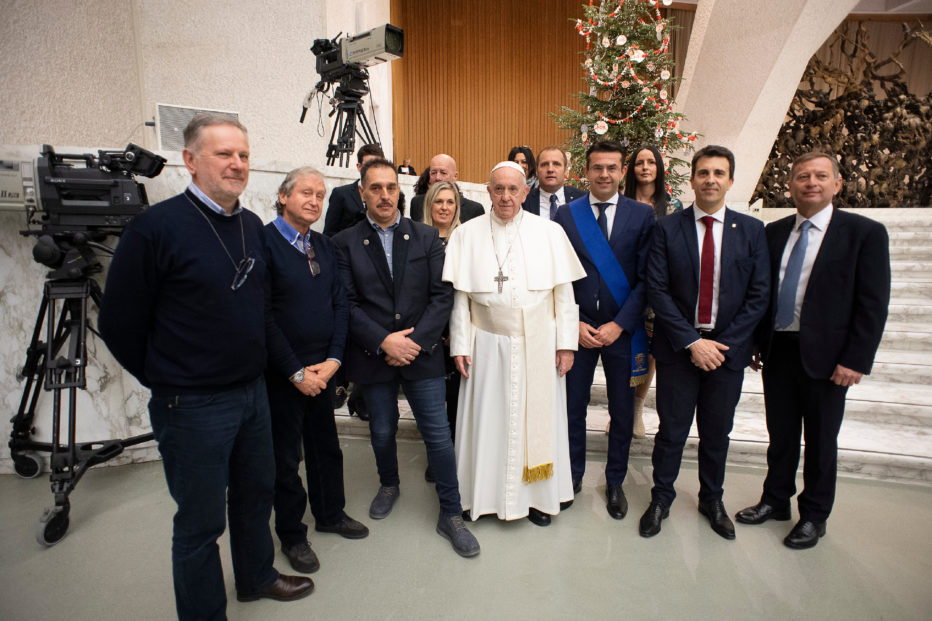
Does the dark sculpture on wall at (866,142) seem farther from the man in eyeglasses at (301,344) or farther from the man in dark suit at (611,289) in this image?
the man in eyeglasses at (301,344)

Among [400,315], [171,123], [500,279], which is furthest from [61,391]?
[171,123]

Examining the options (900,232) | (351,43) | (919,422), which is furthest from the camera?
(900,232)

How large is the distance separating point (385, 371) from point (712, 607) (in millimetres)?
1617

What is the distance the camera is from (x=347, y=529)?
235cm

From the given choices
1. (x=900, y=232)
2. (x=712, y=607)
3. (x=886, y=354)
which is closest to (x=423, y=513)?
(x=712, y=607)

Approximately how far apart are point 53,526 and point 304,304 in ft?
5.53

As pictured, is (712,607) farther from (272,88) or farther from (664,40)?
(272,88)

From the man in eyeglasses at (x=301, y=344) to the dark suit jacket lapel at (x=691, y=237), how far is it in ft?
5.18

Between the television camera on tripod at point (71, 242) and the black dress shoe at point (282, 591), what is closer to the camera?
the black dress shoe at point (282, 591)

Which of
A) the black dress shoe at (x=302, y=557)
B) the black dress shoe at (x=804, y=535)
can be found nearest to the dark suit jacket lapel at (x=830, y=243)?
the black dress shoe at (x=804, y=535)

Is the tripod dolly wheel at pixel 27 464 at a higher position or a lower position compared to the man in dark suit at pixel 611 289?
lower

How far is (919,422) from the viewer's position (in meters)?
3.28

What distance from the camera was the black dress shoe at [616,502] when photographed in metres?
2.49

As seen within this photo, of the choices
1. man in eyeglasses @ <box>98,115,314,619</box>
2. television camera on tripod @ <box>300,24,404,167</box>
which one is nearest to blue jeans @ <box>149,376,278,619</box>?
man in eyeglasses @ <box>98,115,314,619</box>
